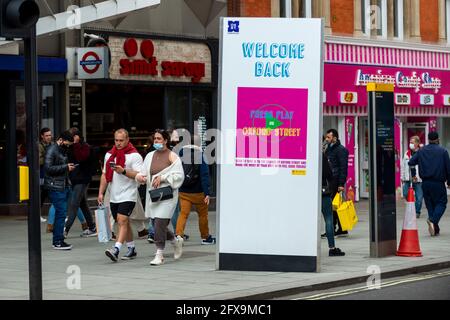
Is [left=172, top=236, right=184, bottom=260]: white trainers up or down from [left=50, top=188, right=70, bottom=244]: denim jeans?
down

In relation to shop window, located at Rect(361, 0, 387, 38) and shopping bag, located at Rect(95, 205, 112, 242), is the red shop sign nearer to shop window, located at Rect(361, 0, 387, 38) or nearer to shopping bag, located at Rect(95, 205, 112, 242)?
shop window, located at Rect(361, 0, 387, 38)

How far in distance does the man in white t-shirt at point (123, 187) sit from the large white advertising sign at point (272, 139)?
1.97m

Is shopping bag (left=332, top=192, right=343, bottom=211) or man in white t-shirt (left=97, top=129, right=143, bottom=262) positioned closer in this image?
man in white t-shirt (left=97, top=129, right=143, bottom=262)

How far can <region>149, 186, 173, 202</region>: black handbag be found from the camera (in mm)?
14812

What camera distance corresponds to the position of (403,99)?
3259cm

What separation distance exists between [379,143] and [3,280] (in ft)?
18.6

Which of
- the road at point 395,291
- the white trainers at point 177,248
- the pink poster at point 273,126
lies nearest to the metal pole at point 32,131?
the road at point 395,291

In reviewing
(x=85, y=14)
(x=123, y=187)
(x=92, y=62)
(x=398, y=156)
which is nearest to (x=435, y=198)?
(x=123, y=187)

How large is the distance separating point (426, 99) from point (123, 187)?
1995 cm

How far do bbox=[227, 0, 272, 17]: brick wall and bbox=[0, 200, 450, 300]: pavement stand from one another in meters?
10.8

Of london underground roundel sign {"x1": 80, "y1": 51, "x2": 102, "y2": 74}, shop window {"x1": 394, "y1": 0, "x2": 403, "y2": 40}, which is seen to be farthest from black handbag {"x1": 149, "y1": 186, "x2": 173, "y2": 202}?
shop window {"x1": 394, "y1": 0, "x2": 403, "y2": 40}

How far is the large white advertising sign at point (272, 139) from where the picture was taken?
13.6 m

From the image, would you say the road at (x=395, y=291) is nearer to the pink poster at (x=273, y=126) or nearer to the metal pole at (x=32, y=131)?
the pink poster at (x=273, y=126)

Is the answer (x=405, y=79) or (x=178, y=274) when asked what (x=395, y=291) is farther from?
(x=405, y=79)
